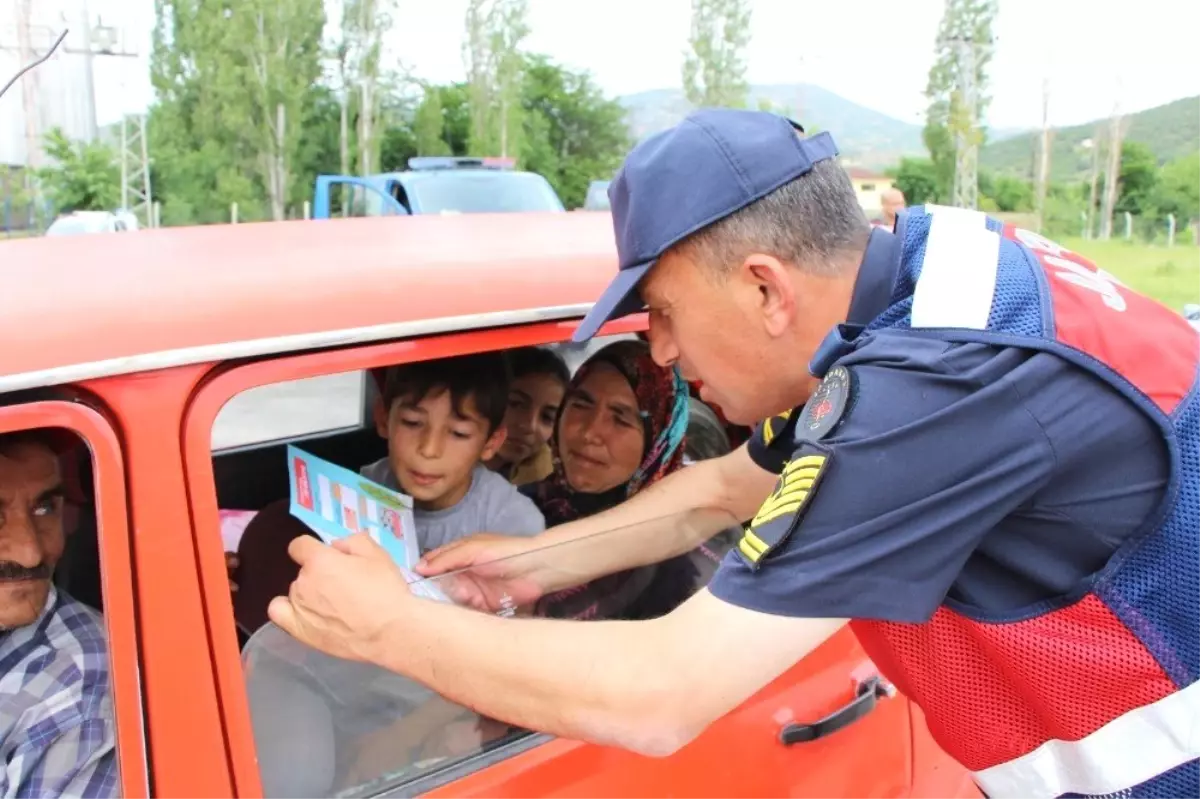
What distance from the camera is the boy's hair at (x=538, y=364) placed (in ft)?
5.98

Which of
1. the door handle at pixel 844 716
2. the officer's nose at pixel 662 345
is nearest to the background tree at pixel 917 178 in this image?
the door handle at pixel 844 716

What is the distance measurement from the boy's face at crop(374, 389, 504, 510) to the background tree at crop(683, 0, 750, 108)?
37445 millimetres

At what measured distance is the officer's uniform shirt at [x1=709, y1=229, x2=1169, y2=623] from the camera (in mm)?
979

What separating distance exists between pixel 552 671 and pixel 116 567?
46 cm

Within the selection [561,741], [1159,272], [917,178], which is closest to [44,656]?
[561,741]

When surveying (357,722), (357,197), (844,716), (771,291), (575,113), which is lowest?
(844,716)

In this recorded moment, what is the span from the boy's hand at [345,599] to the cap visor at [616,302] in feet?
1.28

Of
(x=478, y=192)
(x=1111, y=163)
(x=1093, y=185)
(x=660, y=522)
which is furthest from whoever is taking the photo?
Result: (x=1093, y=185)

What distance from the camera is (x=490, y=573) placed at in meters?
1.40

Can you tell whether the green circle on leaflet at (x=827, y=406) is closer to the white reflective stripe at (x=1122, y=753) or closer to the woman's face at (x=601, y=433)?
the white reflective stripe at (x=1122, y=753)

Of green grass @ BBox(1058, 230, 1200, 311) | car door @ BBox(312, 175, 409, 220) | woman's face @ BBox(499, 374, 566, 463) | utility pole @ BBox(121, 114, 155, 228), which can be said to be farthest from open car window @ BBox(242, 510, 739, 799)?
utility pole @ BBox(121, 114, 155, 228)

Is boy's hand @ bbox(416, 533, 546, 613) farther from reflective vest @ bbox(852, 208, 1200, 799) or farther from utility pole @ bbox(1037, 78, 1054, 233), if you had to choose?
utility pole @ bbox(1037, 78, 1054, 233)

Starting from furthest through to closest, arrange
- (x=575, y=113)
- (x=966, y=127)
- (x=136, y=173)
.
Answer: (x=575, y=113) → (x=136, y=173) → (x=966, y=127)

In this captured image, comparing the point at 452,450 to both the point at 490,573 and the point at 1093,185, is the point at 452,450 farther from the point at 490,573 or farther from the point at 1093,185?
the point at 1093,185
